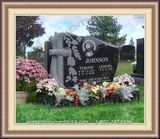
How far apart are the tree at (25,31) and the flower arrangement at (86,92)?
55 centimetres

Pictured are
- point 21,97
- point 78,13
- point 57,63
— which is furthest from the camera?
point 57,63

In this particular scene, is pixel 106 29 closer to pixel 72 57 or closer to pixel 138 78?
pixel 72 57

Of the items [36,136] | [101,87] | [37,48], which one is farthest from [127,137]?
[37,48]

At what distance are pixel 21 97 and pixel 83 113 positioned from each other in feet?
2.94

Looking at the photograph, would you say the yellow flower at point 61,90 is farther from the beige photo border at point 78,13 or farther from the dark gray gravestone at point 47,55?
the beige photo border at point 78,13

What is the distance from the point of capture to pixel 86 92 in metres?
7.17

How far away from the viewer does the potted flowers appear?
279 inches

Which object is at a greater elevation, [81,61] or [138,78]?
[81,61]

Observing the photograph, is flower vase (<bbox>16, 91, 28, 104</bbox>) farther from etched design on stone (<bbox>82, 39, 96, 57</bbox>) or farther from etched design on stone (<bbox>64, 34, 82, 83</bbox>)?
etched design on stone (<bbox>82, 39, 96, 57</bbox>)

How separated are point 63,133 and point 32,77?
0.93 m

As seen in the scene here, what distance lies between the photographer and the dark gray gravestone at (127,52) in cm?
714

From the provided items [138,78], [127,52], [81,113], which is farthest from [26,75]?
[138,78]

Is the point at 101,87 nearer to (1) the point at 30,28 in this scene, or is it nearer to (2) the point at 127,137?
(2) the point at 127,137

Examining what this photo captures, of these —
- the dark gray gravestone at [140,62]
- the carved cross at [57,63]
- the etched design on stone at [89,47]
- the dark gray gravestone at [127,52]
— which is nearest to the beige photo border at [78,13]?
the dark gray gravestone at [140,62]
